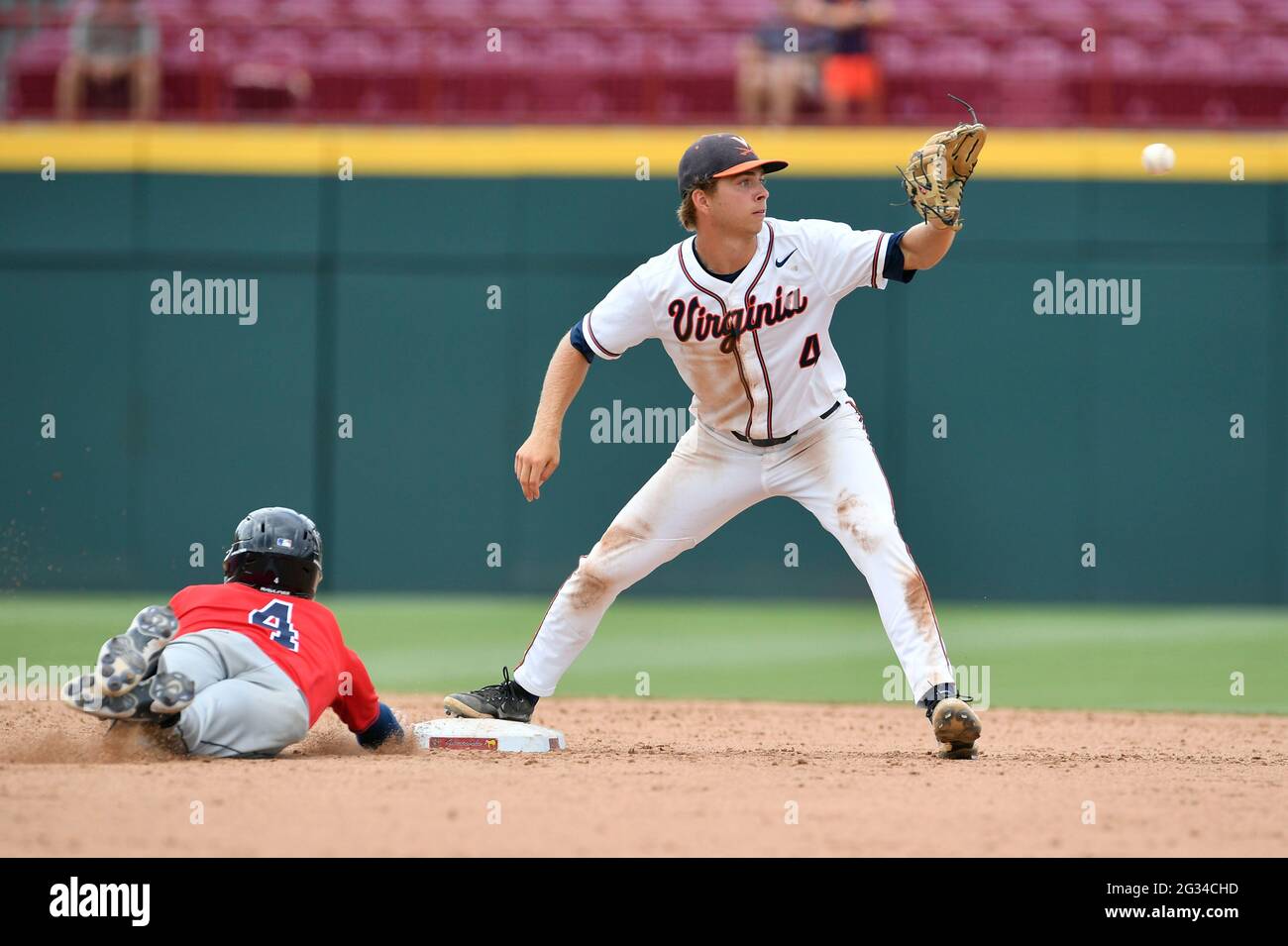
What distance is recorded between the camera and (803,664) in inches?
398

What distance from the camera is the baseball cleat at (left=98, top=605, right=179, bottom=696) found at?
5.04 m

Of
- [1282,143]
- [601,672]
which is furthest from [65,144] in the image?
[1282,143]

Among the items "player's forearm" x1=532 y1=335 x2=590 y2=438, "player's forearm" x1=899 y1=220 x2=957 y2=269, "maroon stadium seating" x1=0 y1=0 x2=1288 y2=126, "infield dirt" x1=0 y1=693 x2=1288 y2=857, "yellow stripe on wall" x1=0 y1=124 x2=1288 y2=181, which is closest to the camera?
"infield dirt" x1=0 y1=693 x2=1288 y2=857

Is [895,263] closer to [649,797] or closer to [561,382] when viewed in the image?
[561,382]

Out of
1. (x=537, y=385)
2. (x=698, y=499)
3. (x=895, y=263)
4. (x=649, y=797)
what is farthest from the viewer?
(x=537, y=385)

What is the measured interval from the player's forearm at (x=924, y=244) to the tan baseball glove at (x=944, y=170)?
46 millimetres

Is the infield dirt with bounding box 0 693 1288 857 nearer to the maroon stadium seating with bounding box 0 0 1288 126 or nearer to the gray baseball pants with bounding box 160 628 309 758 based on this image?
the gray baseball pants with bounding box 160 628 309 758

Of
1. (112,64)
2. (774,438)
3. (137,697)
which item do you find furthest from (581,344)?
(112,64)

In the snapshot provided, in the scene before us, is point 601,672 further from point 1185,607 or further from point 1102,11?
point 1102,11

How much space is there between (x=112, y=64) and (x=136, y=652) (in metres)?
9.76

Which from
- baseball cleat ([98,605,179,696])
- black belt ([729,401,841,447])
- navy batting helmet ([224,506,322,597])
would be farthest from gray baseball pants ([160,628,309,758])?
black belt ([729,401,841,447])

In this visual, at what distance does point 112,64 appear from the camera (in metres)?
13.5

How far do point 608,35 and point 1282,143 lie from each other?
18.9 ft

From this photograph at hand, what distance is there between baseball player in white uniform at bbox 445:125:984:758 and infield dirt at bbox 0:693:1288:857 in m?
0.57
